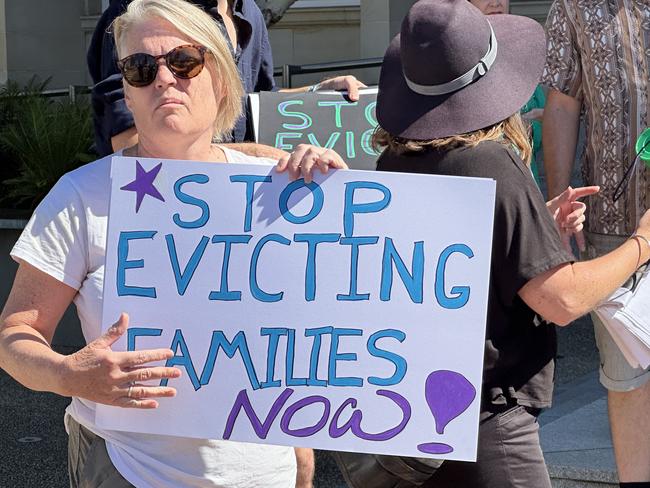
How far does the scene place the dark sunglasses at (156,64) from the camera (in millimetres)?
2447

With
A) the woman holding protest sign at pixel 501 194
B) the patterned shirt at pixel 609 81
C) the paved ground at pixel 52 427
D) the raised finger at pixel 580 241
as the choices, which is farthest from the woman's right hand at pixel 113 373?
the paved ground at pixel 52 427

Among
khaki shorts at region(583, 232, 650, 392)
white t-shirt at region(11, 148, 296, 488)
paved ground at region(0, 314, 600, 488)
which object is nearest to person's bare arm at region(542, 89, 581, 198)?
khaki shorts at region(583, 232, 650, 392)

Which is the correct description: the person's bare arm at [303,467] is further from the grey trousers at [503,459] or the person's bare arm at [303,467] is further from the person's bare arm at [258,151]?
the person's bare arm at [258,151]

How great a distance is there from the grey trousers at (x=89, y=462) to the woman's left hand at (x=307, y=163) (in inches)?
28.5

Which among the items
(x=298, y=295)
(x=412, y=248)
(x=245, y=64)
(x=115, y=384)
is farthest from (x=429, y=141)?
(x=245, y=64)

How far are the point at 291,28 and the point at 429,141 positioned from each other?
423 inches

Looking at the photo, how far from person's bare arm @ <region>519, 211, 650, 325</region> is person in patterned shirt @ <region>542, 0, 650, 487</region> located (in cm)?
127

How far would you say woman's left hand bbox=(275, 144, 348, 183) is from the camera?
2.38m

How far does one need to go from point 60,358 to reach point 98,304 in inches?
8.0

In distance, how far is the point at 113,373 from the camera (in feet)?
7.18

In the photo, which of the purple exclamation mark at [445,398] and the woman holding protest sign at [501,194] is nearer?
the purple exclamation mark at [445,398]

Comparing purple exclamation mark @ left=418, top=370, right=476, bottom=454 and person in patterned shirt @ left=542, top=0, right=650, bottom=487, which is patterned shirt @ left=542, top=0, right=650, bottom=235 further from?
purple exclamation mark @ left=418, top=370, right=476, bottom=454

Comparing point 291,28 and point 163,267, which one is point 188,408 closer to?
point 163,267

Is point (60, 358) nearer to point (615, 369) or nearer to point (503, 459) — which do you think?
point (503, 459)
